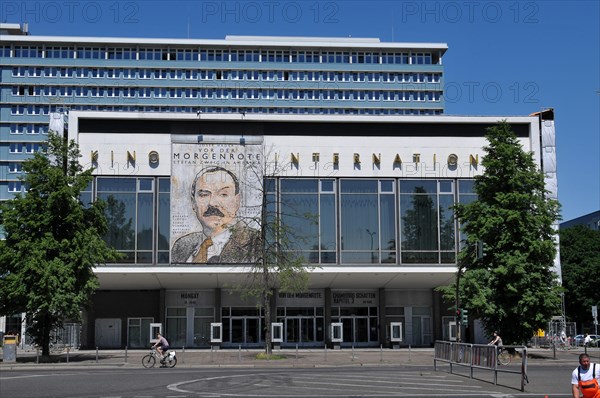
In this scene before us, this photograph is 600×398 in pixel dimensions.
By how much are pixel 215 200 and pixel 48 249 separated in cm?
1468

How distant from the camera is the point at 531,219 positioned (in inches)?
1763

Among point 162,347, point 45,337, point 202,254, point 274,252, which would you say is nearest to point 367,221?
point 202,254

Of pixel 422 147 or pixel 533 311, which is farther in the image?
pixel 422 147

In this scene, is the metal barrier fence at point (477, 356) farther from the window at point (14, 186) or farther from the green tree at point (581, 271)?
the window at point (14, 186)

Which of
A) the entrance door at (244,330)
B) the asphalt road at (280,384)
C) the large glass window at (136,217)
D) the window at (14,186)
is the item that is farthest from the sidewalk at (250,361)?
the window at (14,186)

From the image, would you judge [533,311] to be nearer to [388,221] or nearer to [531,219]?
[531,219]

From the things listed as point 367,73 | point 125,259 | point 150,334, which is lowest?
point 150,334

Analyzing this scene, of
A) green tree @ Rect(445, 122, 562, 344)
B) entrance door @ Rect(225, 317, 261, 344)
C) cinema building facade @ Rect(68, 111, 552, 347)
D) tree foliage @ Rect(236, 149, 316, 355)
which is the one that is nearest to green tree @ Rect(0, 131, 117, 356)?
tree foliage @ Rect(236, 149, 316, 355)

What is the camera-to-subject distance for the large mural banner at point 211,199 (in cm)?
5384

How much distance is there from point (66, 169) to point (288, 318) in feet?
66.9

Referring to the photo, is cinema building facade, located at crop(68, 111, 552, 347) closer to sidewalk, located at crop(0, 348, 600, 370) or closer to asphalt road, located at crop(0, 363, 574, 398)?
sidewalk, located at crop(0, 348, 600, 370)

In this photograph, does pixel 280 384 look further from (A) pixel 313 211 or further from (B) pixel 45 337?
(A) pixel 313 211

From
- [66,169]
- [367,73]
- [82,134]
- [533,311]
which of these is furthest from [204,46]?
[533,311]

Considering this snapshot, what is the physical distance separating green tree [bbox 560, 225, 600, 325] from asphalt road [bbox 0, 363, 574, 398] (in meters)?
54.5
